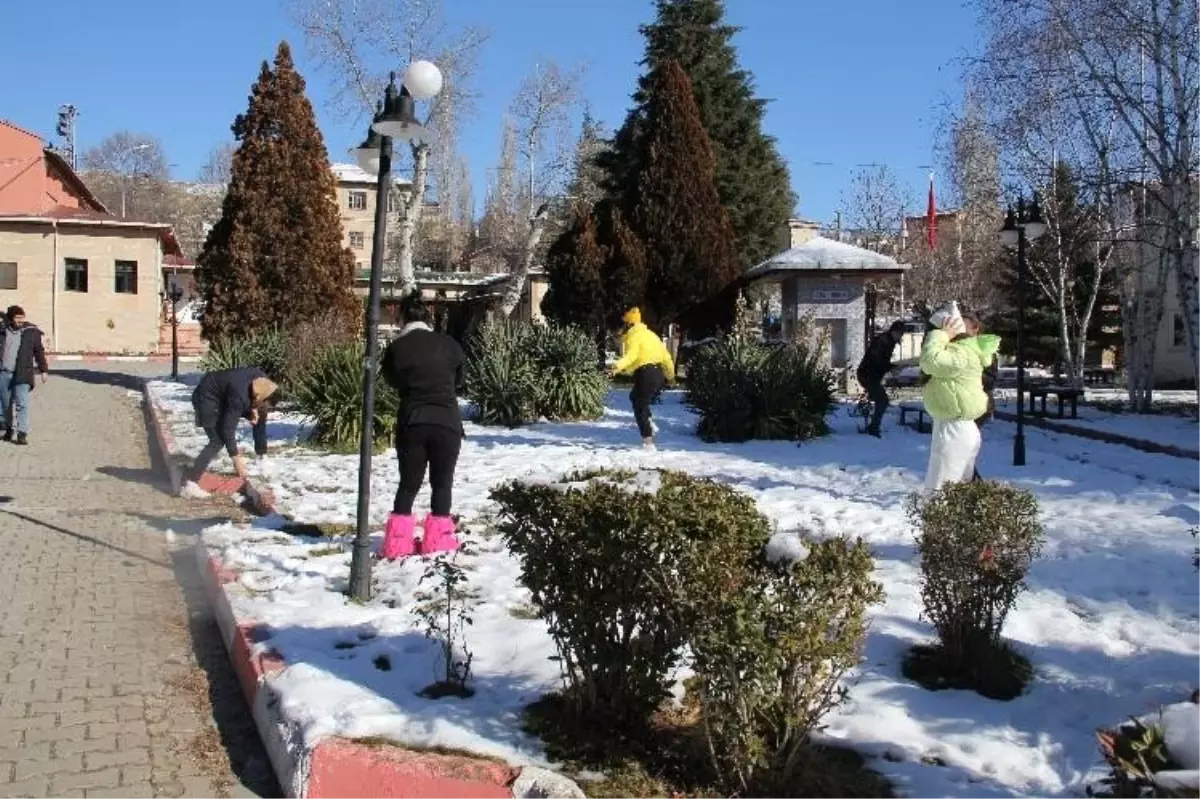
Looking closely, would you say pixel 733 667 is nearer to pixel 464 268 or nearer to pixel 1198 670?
pixel 1198 670

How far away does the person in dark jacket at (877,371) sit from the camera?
Answer: 1370 centimetres

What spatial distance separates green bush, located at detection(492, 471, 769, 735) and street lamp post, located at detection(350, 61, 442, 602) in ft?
6.53

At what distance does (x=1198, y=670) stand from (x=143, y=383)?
24.3 metres

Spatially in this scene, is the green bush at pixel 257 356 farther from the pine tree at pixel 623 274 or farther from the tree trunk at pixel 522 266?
the tree trunk at pixel 522 266

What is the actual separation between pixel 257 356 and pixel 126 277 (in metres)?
22.3

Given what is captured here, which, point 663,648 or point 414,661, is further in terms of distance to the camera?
point 414,661

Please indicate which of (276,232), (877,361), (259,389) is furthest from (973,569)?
(276,232)

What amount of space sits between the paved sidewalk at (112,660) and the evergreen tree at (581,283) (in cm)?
1559

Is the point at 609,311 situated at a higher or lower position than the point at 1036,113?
lower

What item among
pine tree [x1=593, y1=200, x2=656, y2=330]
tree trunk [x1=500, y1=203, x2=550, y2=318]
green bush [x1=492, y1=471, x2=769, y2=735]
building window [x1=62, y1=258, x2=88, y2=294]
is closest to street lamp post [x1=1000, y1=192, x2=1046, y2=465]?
green bush [x1=492, y1=471, x2=769, y2=735]

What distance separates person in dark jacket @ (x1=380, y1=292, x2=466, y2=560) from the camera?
655 centimetres

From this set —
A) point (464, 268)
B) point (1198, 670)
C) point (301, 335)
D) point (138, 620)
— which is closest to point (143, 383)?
point (301, 335)

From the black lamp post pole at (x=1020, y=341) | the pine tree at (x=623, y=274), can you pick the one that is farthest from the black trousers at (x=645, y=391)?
the pine tree at (x=623, y=274)

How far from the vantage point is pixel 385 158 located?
19.6ft
